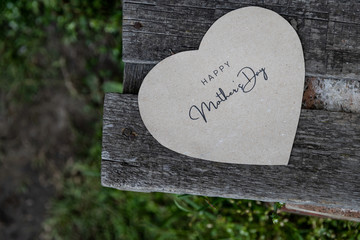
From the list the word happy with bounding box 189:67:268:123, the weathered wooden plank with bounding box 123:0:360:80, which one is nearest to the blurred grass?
the weathered wooden plank with bounding box 123:0:360:80

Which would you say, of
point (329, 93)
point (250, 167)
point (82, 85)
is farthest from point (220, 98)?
point (82, 85)

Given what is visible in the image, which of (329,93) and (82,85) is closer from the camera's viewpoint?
(329,93)

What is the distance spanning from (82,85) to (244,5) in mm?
1642

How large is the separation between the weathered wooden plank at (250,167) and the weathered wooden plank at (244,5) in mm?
168

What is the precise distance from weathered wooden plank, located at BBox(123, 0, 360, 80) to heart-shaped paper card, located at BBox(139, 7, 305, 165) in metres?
0.04

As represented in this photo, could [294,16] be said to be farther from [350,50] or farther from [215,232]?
[215,232]

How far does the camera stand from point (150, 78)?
123cm

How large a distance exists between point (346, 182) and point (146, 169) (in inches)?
27.6

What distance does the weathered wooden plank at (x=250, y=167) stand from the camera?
3.98 ft

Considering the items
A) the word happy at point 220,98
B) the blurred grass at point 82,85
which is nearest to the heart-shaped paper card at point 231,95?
the word happy at point 220,98

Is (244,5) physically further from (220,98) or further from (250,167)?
(250,167)

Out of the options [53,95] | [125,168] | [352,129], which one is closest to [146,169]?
[125,168]

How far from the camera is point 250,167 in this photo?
124cm

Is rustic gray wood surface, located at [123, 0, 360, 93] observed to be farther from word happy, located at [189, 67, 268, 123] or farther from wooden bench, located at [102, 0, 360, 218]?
word happy, located at [189, 67, 268, 123]
